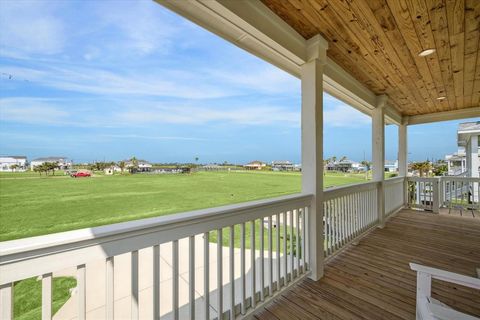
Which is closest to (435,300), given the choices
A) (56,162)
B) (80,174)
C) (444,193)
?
(56,162)

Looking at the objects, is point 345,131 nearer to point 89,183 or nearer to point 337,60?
point 337,60

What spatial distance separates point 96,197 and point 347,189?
4.06 metres

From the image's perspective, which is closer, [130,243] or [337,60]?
[130,243]

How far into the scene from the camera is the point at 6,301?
83 cm

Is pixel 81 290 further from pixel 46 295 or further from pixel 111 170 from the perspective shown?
pixel 111 170

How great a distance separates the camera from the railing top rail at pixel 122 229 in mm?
829

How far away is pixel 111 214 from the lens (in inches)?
136

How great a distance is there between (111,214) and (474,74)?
19.0 ft

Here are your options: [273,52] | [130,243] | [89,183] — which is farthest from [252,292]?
[89,183]

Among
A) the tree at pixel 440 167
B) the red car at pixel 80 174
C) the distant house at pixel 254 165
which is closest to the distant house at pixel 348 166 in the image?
the distant house at pixel 254 165

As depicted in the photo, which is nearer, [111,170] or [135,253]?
[135,253]

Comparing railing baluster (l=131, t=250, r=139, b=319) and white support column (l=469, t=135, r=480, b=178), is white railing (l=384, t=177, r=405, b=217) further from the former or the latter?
railing baluster (l=131, t=250, r=139, b=319)

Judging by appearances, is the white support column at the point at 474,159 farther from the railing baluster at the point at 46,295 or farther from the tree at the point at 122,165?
the railing baluster at the point at 46,295

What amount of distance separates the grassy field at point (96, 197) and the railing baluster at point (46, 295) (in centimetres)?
146
